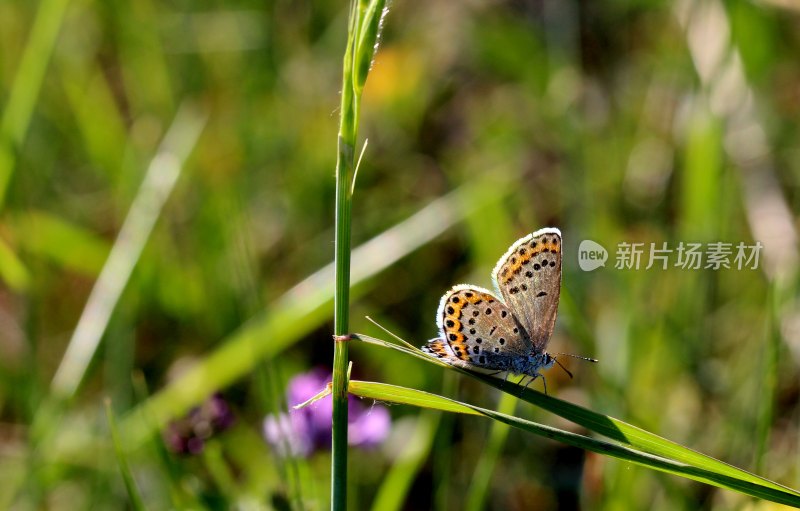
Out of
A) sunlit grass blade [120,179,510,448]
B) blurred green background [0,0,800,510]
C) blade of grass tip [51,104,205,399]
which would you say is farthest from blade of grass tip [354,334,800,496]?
blade of grass tip [51,104,205,399]

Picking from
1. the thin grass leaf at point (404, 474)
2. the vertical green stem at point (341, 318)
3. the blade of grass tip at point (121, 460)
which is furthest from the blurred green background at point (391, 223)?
the vertical green stem at point (341, 318)

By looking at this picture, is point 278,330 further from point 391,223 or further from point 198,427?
point 391,223

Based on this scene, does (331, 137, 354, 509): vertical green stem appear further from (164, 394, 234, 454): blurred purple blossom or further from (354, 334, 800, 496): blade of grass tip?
(164, 394, 234, 454): blurred purple blossom

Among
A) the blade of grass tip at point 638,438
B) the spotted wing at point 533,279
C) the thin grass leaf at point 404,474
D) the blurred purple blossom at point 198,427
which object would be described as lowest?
the thin grass leaf at point 404,474

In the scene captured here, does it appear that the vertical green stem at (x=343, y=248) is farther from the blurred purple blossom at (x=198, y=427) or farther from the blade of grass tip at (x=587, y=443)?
the blurred purple blossom at (x=198, y=427)

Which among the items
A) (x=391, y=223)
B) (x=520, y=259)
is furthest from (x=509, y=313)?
(x=391, y=223)

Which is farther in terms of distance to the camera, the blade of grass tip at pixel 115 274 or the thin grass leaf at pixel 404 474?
the blade of grass tip at pixel 115 274

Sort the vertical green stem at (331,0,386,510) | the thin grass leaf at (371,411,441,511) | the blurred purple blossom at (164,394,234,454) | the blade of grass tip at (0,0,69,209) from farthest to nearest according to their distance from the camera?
the blade of grass tip at (0,0,69,209), the thin grass leaf at (371,411,441,511), the blurred purple blossom at (164,394,234,454), the vertical green stem at (331,0,386,510)

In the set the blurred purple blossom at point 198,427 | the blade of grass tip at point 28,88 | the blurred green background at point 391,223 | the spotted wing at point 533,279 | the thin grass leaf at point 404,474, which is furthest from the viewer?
the blade of grass tip at point 28,88
